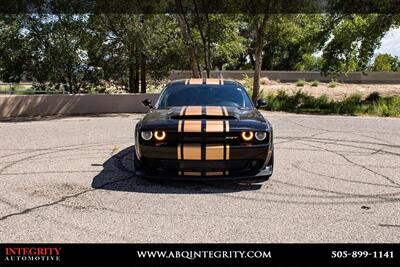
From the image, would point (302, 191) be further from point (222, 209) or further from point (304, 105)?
point (304, 105)

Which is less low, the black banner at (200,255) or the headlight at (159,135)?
the headlight at (159,135)

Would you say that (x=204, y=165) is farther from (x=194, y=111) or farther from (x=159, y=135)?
(x=194, y=111)

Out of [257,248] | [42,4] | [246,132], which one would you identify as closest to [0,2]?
[42,4]

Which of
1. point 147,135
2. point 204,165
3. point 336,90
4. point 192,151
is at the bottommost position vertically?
point 336,90

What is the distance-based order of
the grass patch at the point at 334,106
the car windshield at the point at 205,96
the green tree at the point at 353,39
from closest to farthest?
the car windshield at the point at 205,96
the grass patch at the point at 334,106
the green tree at the point at 353,39

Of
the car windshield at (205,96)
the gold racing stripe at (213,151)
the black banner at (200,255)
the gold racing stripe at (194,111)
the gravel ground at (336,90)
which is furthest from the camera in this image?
the gravel ground at (336,90)

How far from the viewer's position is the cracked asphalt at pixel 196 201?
12.7 feet

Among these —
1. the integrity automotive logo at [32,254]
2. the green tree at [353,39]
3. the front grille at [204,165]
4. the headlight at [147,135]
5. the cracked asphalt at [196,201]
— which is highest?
the green tree at [353,39]

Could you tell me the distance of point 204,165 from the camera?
5066 mm

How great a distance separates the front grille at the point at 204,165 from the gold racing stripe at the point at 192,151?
58 mm

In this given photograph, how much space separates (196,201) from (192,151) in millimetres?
609

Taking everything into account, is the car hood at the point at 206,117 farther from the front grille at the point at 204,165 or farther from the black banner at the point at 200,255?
the black banner at the point at 200,255

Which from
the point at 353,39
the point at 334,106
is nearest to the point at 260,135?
the point at 334,106

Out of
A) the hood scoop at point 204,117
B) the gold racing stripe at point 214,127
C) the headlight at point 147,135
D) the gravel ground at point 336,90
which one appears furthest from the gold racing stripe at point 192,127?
the gravel ground at point 336,90
